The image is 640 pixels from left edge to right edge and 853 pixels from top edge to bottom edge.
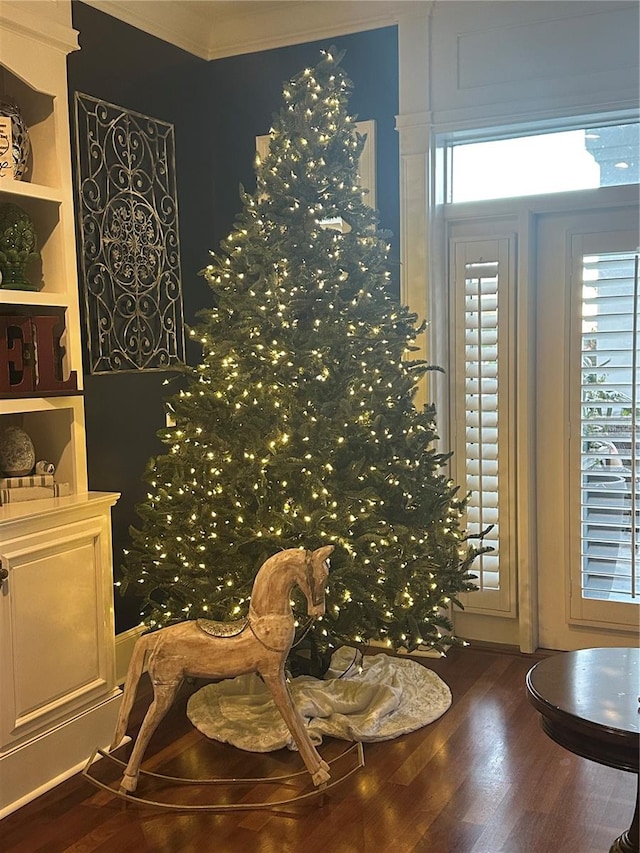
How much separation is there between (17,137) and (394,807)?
108 inches

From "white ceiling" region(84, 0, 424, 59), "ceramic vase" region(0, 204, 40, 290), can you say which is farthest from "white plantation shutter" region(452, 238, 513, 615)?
"ceramic vase" region(0, 204, 40, 290)

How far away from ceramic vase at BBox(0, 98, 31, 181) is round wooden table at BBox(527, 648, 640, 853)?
2.55 meters

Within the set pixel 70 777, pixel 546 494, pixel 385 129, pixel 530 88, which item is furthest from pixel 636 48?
pixel 70 777

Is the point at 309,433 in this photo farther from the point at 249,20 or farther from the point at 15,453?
the point at 249,20

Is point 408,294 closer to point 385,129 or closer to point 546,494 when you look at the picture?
point 385,129

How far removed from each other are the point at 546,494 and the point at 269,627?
1849 millimetres

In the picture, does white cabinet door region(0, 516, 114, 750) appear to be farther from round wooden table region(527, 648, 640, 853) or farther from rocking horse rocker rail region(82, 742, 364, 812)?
round wooden table region(527, 648, 640, 853)

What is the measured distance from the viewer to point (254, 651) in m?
2.88

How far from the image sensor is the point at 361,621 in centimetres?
330

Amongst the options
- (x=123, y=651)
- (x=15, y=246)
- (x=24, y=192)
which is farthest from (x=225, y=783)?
(x=24, y=192)

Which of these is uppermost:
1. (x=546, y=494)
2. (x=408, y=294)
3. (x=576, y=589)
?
(x=408, y=294)

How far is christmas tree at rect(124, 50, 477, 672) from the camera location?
10.5 feet

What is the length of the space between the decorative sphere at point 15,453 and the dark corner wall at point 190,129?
47 cm

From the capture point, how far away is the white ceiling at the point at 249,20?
4070 millimetres
